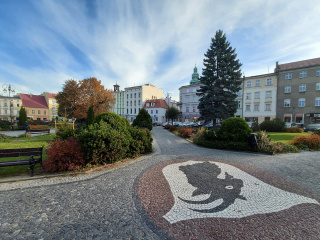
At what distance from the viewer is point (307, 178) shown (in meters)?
4.98

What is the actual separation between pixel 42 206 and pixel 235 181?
5332mm

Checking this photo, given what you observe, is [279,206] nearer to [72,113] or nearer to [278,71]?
[72,113]

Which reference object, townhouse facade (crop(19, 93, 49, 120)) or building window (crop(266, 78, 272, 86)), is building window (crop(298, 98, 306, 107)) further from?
townhouse facade (crop(19, 93, 49, 120))

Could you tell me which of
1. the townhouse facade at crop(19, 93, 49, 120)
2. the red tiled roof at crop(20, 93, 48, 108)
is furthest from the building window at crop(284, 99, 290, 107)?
the red tiled roof at crop(20, 93, 48, 108)

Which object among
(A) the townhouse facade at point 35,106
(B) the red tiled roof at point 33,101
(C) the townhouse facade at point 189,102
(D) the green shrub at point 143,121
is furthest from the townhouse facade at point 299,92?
(B) the red tiled roof at point 33,101

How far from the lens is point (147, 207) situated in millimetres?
3297

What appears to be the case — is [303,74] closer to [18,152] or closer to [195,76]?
[195,76]

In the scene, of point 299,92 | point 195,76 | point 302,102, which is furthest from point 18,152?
point 195,76

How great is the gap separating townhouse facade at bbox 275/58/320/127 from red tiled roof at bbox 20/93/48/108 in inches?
3374

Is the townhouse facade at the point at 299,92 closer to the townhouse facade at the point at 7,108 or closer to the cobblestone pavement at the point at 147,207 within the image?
the cobblestone pavement at the point at 147,207

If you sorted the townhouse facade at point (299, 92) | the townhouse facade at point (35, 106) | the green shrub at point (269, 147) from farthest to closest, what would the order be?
the townhouse facade at point (35, 106) < the townhouse facade at point (299, 92) < the green shrub at point (269, 147)

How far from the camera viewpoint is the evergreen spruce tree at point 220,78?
21547 millimetres

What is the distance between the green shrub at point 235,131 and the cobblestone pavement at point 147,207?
3891mm

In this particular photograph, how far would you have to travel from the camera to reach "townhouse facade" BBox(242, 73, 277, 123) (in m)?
33.8
